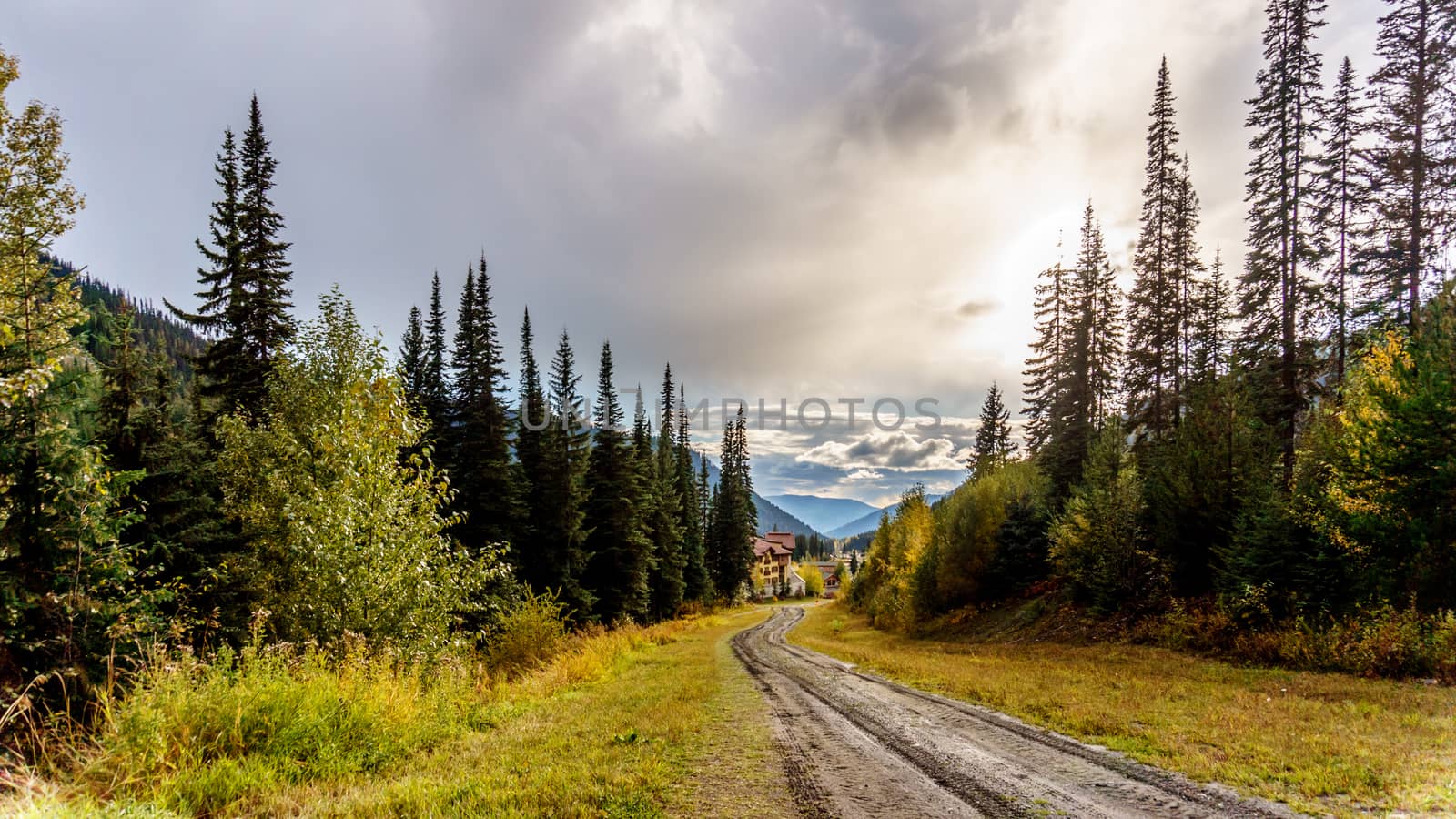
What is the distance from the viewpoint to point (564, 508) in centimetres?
3309

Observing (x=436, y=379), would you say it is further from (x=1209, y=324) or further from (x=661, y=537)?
(x=1209, y=324)

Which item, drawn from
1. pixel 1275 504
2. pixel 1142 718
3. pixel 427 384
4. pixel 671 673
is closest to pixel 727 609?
pixel 427 384

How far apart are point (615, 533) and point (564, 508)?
6.05m

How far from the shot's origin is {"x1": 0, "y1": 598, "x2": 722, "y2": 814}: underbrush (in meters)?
5.07

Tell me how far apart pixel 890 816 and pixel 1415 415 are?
1681cm

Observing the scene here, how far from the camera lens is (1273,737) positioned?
7133 millimetres

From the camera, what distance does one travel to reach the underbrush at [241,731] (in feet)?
16.6

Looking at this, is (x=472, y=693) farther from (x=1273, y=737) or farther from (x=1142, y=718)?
(x=1273, y=737)

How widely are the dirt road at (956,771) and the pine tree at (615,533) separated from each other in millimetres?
29314

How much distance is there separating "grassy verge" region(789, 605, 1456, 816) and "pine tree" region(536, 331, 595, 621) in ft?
71.1

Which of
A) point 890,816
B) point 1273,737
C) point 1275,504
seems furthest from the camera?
point 1275,504

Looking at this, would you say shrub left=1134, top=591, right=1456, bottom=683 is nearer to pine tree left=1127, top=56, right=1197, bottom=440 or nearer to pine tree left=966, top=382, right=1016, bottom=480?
pine tree left=1127, top=56, right=1197, bottom=440

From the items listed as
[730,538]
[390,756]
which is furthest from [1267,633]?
[730,538]

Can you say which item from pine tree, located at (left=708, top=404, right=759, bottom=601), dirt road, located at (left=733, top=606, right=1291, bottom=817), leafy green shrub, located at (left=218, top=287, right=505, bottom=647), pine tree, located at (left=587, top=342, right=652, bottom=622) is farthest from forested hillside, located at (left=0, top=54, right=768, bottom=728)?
pine tree, located at (left=708, top=404, right=759, bottom=601)
